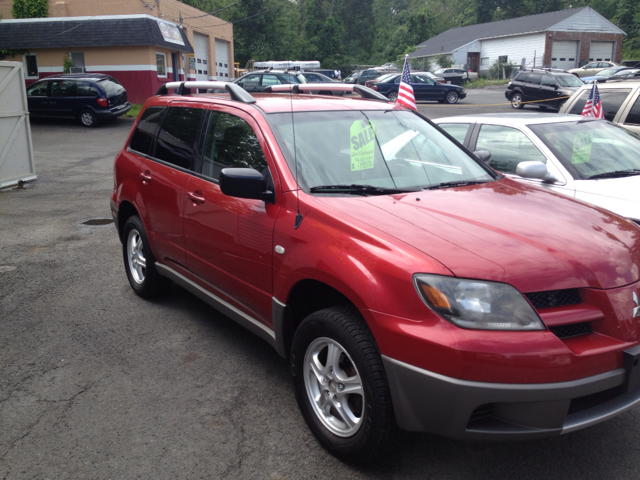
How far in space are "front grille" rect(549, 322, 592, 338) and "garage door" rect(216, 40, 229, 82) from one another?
42.8 metres

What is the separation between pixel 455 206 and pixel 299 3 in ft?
313

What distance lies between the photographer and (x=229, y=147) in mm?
4125

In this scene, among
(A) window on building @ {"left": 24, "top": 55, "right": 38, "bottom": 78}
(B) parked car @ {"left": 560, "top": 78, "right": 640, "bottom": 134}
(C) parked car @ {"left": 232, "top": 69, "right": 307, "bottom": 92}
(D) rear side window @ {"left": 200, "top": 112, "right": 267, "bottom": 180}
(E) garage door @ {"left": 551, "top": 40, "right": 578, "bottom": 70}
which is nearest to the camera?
(D) rear side window @ {"left": 200, "top": 112, "right": 267, "bottom": 180}

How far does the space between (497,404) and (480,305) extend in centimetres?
43

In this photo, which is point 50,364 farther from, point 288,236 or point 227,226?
point 288,236

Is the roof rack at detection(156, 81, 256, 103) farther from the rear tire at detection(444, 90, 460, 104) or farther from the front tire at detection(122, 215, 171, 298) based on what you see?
the rear tire at detection(444, 90, 460, 104)

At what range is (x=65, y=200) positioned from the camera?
10555mm

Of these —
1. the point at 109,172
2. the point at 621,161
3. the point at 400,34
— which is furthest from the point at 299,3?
the point at 621,161

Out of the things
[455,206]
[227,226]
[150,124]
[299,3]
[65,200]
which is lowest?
[65,200]

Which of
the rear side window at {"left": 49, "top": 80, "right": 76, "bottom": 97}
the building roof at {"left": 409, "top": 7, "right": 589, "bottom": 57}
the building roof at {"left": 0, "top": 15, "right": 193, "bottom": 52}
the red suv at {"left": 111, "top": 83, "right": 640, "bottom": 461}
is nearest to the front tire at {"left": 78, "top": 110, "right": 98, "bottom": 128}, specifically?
the rear side window at {"left": 49, "top": 80, "right": 76, "bottom": 97}

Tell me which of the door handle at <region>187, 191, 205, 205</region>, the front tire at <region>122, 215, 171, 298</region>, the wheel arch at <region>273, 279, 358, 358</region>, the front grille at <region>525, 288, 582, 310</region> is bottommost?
the front tire at <region>122, 215, 171, 298</region>

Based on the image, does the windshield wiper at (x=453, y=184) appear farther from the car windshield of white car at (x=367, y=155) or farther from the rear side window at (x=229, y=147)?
the rear side window at (x=229, y=147)

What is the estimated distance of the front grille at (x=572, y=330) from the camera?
101 inches

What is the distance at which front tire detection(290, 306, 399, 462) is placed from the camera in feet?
8.95
